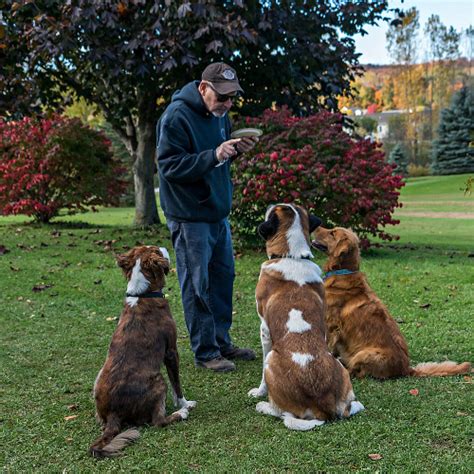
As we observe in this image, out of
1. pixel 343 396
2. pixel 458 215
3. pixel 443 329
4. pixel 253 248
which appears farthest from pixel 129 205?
pixel 343 396

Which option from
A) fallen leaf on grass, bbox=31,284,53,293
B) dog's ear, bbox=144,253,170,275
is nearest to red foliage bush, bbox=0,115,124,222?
fallen leaf on grass, bbox=31,284,53,293

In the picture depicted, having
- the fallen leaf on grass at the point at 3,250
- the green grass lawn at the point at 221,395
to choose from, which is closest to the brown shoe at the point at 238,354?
the green grass lawn at the point at 221,395

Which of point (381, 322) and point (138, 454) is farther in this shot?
point (381, 322)

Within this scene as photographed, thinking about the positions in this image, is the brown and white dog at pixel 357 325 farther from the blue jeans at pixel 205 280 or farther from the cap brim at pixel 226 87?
the cap brim at pixel 226 87

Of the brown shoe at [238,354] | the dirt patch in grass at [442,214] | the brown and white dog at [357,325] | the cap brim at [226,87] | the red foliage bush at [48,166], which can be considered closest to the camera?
the brown and white dog at [357,325]

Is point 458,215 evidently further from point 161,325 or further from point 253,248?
point 161,325

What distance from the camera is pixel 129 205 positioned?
35938mm

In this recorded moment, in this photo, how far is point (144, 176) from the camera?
16562 millimetres

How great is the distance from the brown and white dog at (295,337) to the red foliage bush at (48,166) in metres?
12.6

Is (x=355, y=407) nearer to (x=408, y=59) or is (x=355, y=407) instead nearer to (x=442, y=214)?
(x=442, y=214)

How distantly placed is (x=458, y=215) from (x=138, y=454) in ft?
78.8

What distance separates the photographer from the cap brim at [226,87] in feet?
17.4

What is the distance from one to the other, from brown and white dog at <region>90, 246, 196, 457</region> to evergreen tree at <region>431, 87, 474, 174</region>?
5030cm

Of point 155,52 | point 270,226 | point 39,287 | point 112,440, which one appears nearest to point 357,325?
point 270,226
